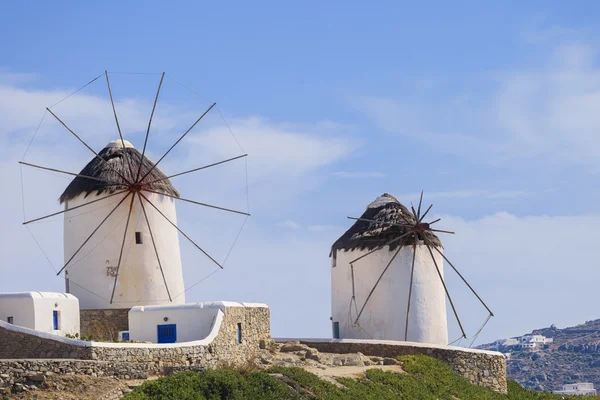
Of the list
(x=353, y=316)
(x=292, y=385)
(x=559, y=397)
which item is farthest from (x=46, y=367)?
(x=559, y=397)

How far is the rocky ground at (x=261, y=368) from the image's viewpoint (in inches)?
800

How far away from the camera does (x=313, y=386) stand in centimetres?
2305

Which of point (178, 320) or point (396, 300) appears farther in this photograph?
point (396, 300)

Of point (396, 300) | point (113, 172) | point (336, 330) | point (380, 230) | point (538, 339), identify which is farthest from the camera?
point (538, 339)

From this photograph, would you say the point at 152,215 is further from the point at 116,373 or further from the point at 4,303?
the point at 116,373

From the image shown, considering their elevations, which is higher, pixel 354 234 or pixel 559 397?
pixel 354 234

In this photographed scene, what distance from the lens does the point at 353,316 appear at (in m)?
34.9

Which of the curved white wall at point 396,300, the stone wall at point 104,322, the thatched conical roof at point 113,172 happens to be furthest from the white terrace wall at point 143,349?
the curved white wall at point 396,300

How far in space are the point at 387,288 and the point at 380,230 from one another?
1.86 meters

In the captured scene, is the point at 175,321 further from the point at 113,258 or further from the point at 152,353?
the point at 152,353

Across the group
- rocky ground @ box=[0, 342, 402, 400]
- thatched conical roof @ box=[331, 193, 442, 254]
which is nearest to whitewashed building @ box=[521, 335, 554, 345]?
thatched conical roof @ box=[331, 193, 442, 254]

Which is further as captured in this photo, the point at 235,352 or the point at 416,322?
the point at 416,322

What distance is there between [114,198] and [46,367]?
9.32 meters

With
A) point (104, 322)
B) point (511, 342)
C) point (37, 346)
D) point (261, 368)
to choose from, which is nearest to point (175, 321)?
point (104, 322)
